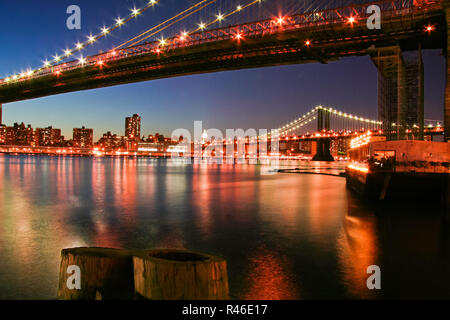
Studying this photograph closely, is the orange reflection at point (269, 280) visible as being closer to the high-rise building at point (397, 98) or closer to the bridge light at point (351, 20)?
the high-rise building at point (397, 98)

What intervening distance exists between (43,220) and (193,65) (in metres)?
25.5

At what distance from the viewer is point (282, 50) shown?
2948 cm

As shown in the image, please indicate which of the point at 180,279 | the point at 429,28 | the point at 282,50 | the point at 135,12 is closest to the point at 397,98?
the point at 429,28

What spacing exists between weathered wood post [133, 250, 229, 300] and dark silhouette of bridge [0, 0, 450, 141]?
1585 cm

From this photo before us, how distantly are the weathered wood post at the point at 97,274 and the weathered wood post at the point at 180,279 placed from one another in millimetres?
283

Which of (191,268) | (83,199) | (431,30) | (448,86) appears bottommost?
(83,199)

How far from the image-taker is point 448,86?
1577cm

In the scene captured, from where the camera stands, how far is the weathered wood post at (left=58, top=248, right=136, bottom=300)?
301cm

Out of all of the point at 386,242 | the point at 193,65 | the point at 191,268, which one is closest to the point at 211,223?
the point at 386,242

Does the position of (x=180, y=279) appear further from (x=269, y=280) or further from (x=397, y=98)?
(x=397, y=98)

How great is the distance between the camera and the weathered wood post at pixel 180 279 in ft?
→ 8.69

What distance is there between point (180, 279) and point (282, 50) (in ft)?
94.7
